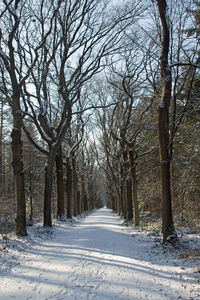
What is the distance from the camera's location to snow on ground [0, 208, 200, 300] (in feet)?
14.9

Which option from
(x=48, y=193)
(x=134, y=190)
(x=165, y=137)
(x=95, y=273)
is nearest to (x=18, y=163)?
(x=48, y=193)

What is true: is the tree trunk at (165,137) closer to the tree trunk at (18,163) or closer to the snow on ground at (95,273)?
the snow on ground at (95,273)

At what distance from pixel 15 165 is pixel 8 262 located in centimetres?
507

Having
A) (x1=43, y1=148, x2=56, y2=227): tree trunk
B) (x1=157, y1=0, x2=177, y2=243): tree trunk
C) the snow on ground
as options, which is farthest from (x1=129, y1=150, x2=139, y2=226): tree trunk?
(x1=157, y1=0, x2=177, y2=243): tree trunk

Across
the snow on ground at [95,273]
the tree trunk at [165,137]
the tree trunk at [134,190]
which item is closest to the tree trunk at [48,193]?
the tree trunk at [134,190]

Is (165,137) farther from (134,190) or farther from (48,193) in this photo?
(48,193)

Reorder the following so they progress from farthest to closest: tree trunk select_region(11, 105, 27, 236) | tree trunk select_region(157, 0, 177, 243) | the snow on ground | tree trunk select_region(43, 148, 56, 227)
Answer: tree trunk select_region(43, 148, 56, 227)
tree trunk select_region(11, 105, 27, 236)
tree trunk select_region(157, 0, 177, 243)
the snow on ground

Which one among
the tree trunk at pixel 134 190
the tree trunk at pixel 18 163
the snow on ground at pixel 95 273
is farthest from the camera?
the tree trunk at pixel 134 190

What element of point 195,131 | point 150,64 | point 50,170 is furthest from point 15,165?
point 150,64

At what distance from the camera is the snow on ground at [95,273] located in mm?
4551

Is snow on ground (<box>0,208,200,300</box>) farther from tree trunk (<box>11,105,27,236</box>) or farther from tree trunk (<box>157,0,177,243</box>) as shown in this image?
tree trunk (<box>11,105,27,236</box>)

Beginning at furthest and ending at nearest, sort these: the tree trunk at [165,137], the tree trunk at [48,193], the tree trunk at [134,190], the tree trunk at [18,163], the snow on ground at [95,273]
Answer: the tree trunk at [134,190], the tree trunk at [48,193], the tree trunk at [18,163], the tree trunk at [165,137], the snow on ground at [95,273]

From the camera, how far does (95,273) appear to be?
5.73 m

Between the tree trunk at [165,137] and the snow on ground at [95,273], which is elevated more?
the tree trunk at [165,137]
